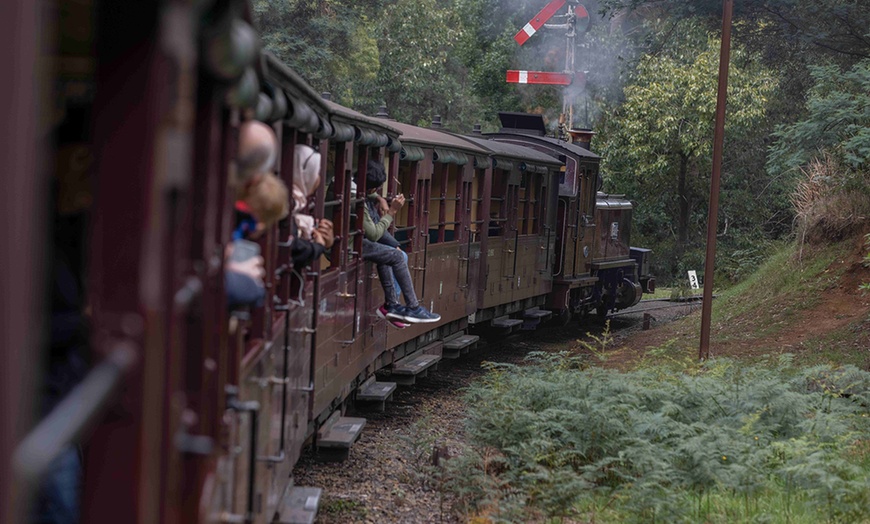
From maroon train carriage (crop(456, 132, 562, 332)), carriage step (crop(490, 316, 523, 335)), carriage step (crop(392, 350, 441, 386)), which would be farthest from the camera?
carriage step (crop(490, 316, 523, 335))

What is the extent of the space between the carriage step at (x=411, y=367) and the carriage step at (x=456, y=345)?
97 centimetres

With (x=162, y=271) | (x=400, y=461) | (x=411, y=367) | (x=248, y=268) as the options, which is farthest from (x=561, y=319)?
(x=162, y=271)

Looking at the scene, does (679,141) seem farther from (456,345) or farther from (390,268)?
(390,268)

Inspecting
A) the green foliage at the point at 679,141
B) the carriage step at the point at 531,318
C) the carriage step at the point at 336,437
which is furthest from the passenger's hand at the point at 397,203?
the green foliage at the point at 679,141

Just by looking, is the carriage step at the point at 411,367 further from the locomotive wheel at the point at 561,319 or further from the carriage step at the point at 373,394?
the locomotive wheel at the point at 561,319

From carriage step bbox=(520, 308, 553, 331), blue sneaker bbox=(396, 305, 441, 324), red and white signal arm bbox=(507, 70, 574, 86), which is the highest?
red and white signal arm bbox=(507, 70, 574, 86)

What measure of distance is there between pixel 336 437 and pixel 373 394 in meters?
2.05

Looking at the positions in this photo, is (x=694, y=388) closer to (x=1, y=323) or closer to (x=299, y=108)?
(x=299, y=108)

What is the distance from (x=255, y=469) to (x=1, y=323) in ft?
9.39

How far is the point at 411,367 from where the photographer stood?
11.4 meters

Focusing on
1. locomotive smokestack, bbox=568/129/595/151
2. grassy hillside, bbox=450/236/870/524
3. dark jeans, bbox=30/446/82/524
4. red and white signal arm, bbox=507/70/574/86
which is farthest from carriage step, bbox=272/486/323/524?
red and white signal arm, bbox=507/70/574/86

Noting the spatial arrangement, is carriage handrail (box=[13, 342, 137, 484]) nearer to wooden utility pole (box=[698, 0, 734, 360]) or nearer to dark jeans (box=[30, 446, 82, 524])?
dark jeans (box=[30, 446, 82, 524])

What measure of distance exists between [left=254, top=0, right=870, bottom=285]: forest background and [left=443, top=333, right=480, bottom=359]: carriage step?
34.2 ft

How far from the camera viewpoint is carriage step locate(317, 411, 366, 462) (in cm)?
766
